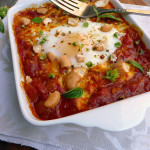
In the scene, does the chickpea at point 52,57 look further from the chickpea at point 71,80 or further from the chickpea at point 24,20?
the chickpea at point 24,20

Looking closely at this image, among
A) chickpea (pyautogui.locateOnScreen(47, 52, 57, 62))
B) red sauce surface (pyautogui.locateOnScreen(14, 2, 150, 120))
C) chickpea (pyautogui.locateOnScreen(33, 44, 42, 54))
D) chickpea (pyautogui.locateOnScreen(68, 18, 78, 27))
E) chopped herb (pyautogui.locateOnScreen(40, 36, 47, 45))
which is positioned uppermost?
chickpea (pyautogui.locateOnScreen(68, 18, 78, 27))

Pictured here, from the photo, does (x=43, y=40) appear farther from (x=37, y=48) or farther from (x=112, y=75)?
(x=112, y=75)

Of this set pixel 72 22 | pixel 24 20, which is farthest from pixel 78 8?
pixel 24 20

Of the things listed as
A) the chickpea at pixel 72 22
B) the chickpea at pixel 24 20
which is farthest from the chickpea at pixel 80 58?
the chickpea at pixel 24 20

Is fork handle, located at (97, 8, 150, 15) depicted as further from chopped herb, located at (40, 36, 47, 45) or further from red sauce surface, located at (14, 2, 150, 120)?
chopped herb, located at (40, 36, 47, 45)

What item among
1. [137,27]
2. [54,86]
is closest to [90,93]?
[54,86]

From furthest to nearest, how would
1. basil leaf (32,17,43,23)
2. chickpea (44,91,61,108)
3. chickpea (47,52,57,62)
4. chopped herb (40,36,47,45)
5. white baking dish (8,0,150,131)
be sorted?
basil leaf (32,17,43,23)
chopped herb (40,36,47,45)
chickpea (47,52,57,62)
chickpea (44,91,61,108)
white baking dish (8,0,150,131)

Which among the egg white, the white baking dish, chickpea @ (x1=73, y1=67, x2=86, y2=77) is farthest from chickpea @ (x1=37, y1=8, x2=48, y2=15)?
the white baking dish
